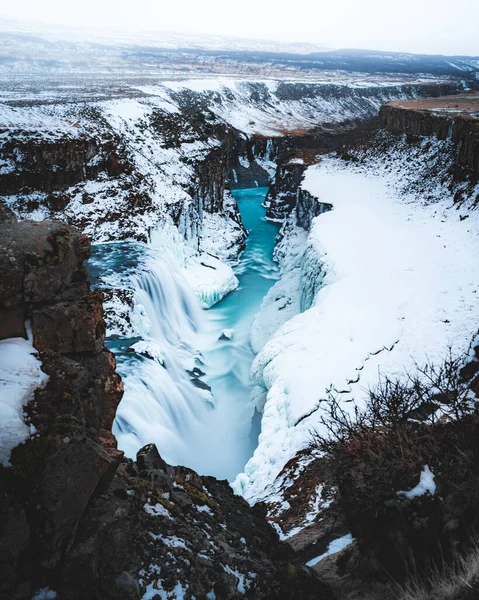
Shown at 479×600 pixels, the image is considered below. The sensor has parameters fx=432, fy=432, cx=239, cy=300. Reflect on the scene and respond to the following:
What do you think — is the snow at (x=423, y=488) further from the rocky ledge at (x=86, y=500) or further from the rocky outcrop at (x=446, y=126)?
the rocky outcrop at (x=446, y=126)

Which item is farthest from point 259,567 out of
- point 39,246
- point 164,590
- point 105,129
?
point 105,129

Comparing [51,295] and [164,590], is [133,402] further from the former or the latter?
[164,590]

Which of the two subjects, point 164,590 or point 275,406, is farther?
point 275,406

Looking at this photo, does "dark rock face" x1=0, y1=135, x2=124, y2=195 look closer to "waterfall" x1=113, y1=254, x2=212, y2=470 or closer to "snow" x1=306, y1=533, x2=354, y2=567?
"waterfall" x1=113, y1=254, x2=212, y2=470

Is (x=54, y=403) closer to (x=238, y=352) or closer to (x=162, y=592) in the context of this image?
(x=162, y=592)

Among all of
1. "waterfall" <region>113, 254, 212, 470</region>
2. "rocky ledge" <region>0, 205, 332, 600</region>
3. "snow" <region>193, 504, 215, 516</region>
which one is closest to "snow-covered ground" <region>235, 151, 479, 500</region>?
"waterfall" <region>113, 254, 212, 470</region>

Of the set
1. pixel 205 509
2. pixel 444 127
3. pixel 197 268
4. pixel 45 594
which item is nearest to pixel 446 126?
pixel 444 127
